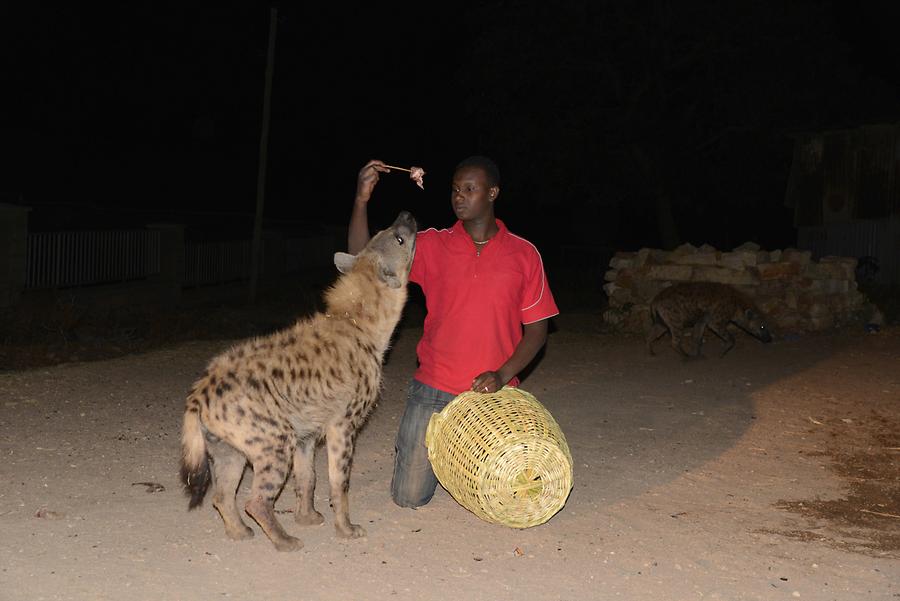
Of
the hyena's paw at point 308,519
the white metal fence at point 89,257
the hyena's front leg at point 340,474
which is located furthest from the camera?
the white metal fence at point 89,257

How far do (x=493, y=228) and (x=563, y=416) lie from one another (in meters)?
2.93

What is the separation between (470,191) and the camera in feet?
16.1

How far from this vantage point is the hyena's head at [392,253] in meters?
4.87

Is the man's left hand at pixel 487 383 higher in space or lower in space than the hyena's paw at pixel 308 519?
higher

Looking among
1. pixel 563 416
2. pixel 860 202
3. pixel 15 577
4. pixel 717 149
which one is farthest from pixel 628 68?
pixel 15 577

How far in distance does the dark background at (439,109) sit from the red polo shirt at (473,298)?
48.5 feet

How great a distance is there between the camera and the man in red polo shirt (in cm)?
496

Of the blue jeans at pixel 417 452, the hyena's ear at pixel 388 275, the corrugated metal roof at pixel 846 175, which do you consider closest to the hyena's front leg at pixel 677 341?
the blue jeans at pixel 417 452

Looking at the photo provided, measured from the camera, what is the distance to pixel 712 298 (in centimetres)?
1083

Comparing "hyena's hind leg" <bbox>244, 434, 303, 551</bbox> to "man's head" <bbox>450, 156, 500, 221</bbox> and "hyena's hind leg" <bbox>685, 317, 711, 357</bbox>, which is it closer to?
"man's head" <bbox>450, 156, 500, 221</bbox>

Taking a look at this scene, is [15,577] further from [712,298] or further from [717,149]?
[717,149]

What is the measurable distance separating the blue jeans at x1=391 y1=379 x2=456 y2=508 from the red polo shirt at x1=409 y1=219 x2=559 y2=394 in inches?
3.3

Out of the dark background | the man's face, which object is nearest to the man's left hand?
the man's face

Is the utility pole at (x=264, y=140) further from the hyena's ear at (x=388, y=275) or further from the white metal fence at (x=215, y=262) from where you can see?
the hyena's ear at (x=388, y=275)
